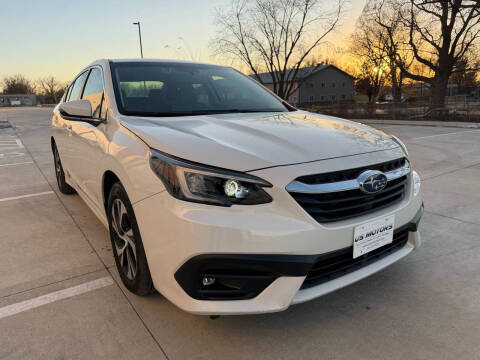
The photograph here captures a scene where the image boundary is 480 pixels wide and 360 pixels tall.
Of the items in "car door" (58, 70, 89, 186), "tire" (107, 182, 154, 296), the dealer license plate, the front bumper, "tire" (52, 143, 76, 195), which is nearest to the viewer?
the front bumper

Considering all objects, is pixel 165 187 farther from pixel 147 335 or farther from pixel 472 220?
pixel 472 220

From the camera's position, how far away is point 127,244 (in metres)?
2.28

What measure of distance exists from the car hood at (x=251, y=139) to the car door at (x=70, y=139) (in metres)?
1.44

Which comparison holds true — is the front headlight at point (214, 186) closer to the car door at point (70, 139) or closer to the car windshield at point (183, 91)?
the car windshield at point (183, 91)

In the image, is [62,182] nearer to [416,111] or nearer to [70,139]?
[70,139]

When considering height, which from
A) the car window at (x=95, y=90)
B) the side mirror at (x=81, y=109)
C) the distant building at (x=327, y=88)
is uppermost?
the distant building at (x=327, y=88)

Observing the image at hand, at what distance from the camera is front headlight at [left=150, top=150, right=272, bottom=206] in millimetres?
1717

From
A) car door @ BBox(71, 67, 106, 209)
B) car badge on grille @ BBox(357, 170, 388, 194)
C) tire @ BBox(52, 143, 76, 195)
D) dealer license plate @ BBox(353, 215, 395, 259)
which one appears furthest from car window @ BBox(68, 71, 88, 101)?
dealer license plate @ BBox(353, 215, 395, 259)

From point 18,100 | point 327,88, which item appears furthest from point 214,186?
point 18,100

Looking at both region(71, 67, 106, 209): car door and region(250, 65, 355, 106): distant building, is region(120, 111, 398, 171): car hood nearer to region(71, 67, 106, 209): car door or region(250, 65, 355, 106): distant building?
region(71, 67, 106, 209): car door

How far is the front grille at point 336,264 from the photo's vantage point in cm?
181

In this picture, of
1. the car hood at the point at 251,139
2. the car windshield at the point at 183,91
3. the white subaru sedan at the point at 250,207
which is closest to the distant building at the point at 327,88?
the car windshield at the point at 183,91

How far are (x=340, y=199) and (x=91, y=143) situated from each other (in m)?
1.97

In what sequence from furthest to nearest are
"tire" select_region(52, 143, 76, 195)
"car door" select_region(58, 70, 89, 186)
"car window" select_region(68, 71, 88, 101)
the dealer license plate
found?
"tire" select_region(52, 143, 76, 195)
"car window" select_region(68, 71, 88, 101)
"car door" select_region(58, 70, 89, 186)
the dealer license plate
